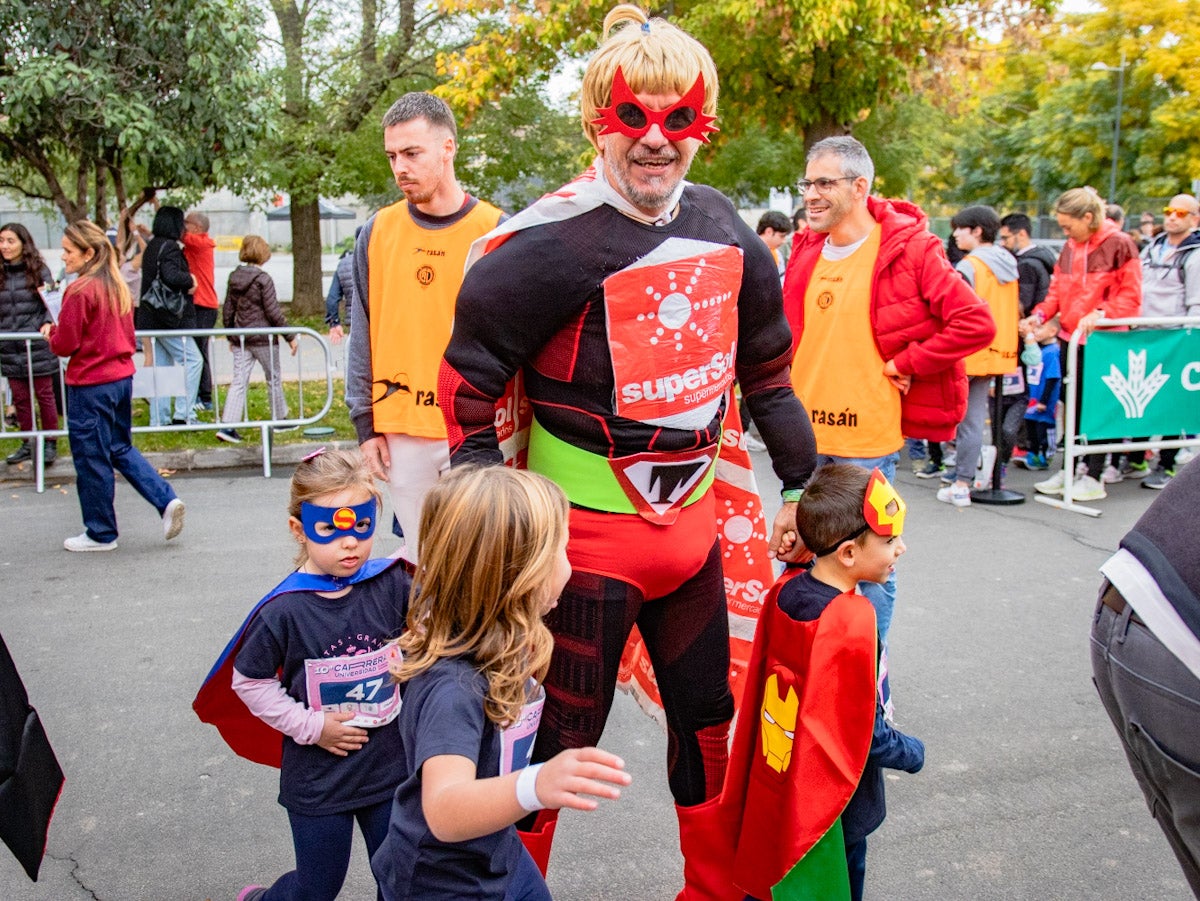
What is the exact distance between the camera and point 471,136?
17281 millimetres

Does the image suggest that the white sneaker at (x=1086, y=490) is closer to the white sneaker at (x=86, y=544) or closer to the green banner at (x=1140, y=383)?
the green banner at (x=1140, y=383)

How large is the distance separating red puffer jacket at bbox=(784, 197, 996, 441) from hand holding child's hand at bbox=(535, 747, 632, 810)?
120 inches

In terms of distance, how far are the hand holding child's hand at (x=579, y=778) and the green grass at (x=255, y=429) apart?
25.7 feet

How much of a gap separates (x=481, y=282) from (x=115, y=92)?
860cm

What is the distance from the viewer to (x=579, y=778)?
71.1 inches

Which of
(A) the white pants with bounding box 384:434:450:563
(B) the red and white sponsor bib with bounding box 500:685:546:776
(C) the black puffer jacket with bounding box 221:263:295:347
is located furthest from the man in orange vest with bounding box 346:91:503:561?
(C) the black puffer jacket with bounding box 221:263:295:347

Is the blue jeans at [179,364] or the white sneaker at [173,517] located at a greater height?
the blue jeans at [179,364]

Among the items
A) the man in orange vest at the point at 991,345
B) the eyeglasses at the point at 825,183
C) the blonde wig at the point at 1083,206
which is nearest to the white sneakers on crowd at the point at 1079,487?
the man in orange vest at the point at 991,345

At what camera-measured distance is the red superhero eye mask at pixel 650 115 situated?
265 centimetres

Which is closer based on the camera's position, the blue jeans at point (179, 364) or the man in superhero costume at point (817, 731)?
the man in superhero costume at point (817, 731)

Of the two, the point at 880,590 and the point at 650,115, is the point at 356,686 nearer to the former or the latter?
the point at 650,115

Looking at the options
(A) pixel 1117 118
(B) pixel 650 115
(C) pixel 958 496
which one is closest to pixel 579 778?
(B) pixel 650 115

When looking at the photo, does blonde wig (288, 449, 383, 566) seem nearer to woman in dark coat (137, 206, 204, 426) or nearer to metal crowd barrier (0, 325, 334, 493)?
metal crowd barrier (0, 325, 334, 493)

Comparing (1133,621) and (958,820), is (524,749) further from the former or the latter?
(958,820)
